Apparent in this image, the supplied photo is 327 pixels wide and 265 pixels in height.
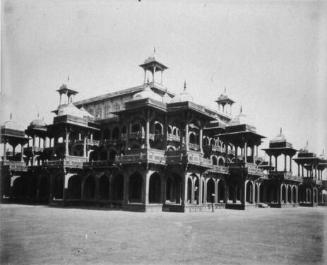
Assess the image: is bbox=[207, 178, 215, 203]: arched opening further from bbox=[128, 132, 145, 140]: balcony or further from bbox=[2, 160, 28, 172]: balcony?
bbox=[2, 160, 28, 172]: balcony

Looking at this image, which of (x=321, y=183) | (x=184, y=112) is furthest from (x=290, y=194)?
(x=184, y=112)

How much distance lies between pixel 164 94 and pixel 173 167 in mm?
15846

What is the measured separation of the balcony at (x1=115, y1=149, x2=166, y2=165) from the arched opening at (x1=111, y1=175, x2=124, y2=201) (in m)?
5.11

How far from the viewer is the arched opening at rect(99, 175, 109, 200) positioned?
45.1 m

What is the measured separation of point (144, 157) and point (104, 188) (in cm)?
1221

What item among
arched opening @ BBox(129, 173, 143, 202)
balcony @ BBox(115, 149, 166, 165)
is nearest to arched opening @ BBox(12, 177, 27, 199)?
arched opening @ BBox(129, 173, 143, 202)

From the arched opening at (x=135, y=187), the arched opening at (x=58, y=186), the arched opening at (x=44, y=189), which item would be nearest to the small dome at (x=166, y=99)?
the arched opening at (x=135, y=187)

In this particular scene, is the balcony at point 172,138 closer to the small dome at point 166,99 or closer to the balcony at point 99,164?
the small dome at point 166,99

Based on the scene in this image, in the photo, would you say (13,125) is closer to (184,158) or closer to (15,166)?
(15,166)

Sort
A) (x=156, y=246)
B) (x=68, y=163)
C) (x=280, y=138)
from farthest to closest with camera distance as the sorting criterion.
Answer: (x=280, y=138) → (x=68, y=163) → (x=156, y=246)

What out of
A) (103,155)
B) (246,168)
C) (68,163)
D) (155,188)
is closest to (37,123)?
(103,155)

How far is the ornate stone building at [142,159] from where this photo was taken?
37594mm

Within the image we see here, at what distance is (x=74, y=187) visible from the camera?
4666 cm

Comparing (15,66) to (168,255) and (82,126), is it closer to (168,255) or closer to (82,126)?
(168,255)
